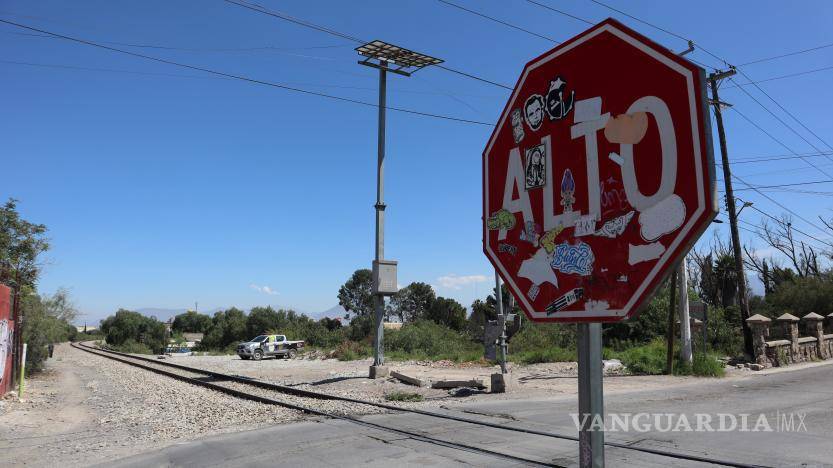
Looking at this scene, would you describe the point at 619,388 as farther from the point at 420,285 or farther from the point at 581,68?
the point at 420,285

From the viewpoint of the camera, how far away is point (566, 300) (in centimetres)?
165

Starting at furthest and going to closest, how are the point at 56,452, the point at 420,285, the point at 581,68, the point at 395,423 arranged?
1. the point at 420,285
2. the point at 395,423
3. the point at 56,452
4. the point at 581,68

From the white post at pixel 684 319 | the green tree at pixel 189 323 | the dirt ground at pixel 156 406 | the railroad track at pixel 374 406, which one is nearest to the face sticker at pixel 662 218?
the railroad track at pixel 374 406

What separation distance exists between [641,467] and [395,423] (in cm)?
478

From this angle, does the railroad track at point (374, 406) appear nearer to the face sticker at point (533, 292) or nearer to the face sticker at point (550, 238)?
the face sticker at point (533, 292)

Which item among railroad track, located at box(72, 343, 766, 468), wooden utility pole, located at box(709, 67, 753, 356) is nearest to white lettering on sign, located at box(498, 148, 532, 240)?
railroad track, located at box(72, 343, 766, 468)

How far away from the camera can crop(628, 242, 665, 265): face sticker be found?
4.66ft

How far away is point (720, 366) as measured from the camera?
62.4ft

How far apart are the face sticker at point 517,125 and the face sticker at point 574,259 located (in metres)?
0.47

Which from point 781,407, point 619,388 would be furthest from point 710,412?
point 619,388

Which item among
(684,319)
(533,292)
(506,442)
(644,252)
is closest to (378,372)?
(684,319)

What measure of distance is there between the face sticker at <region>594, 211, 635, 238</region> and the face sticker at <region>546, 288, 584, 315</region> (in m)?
0.18

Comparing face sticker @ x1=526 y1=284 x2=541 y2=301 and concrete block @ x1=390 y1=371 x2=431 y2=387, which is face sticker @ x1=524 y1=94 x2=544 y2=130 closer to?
face sticker @ x1=526 y1=284 x2=541 y2=301

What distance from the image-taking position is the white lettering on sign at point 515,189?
1.88 meters
